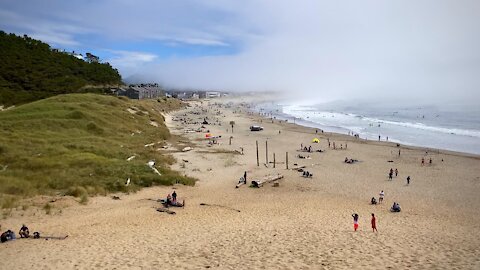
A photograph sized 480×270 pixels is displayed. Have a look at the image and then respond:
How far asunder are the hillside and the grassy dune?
2197 cm

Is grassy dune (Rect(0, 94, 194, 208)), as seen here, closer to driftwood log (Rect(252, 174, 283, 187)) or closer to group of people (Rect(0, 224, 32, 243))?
group of people (Rect(0, 224, 32, 243))

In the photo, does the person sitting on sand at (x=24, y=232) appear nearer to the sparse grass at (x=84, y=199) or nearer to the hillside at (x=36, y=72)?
the sparse grass at (x=84, y=199)

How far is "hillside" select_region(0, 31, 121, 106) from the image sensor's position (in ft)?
218

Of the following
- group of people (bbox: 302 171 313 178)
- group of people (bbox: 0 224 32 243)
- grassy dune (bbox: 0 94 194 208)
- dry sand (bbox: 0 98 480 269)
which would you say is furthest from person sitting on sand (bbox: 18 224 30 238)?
group of people (bbox: 302 171 313 178)

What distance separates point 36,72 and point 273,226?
227ft

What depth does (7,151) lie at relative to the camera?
29000mm

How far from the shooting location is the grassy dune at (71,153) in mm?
24734

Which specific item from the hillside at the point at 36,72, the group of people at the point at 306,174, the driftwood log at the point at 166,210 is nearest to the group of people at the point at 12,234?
the driftwood log at the point at 166,210

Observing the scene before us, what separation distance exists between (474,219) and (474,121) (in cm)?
6566

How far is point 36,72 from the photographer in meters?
72.5

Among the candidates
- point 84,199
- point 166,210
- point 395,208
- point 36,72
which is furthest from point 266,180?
point 36,72

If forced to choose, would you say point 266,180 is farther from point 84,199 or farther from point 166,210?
point 84,199

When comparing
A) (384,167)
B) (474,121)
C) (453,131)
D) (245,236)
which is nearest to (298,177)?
(384,167)

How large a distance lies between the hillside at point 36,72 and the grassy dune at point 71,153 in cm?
2197
